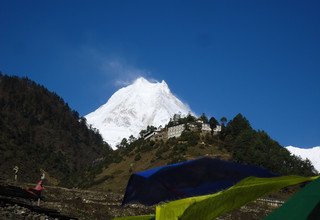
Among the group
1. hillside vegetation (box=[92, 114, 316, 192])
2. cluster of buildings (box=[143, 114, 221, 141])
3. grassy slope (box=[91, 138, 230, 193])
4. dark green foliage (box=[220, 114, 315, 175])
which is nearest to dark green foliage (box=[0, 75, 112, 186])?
grassy slope (box=[91, 138, 230, 193])

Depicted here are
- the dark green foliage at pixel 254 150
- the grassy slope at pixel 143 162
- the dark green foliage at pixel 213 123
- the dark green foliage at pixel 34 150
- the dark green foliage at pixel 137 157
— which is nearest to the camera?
the dark green foliage at pixel 254 150

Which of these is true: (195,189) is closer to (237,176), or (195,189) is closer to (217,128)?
(237,176)

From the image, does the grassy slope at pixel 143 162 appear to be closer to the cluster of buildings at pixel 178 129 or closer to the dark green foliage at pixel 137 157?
the dark green foliage at pixel 137 157

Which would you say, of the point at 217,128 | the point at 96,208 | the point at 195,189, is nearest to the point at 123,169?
the point at 217,128

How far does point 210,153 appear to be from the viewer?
375ft

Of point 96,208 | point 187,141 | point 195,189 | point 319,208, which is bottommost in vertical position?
point 319,208

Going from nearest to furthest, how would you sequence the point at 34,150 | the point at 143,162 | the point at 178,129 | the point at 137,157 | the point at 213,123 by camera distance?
the point at 143,162 < the point at 137,157 < the point at 213,123 < the point at 178,129 < the point at 34,150

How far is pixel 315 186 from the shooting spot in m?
3.36

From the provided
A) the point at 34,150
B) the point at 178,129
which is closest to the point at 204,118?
the point at 178,129

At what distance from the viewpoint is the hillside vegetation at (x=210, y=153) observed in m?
110

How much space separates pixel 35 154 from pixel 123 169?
48141mm

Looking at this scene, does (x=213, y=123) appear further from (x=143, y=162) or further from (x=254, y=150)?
(x=143, y=162)

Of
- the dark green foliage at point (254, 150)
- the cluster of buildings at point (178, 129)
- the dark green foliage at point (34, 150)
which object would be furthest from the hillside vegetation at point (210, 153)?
the dark green foliage at point (34, 150)

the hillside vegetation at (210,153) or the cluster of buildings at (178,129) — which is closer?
the hillside vegetation at (210,153)
